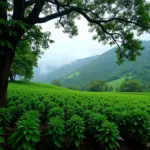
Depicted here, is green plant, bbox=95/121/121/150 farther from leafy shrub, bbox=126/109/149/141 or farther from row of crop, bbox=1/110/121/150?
leafy shrub, bbox=126/109/149/141

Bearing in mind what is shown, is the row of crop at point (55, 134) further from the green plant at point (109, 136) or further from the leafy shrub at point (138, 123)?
the leafy shrub at point (138, 123)

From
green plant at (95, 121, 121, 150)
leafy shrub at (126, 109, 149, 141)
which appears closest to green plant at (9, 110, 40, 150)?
green plant at (95, 121, 121, 150)

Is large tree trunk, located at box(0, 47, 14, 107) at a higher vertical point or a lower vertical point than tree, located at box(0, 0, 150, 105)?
lower

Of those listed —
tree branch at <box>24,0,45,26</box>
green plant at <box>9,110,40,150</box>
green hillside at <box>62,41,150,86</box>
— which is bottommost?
green plant at <box>9,110,40,150</box>

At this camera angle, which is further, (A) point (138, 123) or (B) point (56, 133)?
(A) point (138, 123)

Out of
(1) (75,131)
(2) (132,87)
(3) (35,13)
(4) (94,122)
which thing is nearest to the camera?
(1) (75,131)

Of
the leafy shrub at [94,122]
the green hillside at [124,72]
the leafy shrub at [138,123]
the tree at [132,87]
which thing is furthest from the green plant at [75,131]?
the green hillside at [124,72]

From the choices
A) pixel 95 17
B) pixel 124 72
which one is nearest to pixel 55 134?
pixel 95 17

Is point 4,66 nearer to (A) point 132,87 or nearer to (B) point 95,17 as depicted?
(B) point 95,17

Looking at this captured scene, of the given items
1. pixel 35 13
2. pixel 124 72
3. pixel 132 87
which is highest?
pixel 124 72

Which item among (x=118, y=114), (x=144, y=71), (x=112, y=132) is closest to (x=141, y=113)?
(x=118, y=114)

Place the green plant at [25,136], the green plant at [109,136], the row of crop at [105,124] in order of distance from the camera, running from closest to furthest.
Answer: the green plant at [25,136]
the green plant at [109,136]
the row of crop at [105,124]

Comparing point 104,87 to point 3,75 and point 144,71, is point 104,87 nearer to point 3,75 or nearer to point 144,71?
point 144,71

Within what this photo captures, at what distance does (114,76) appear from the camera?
161m
